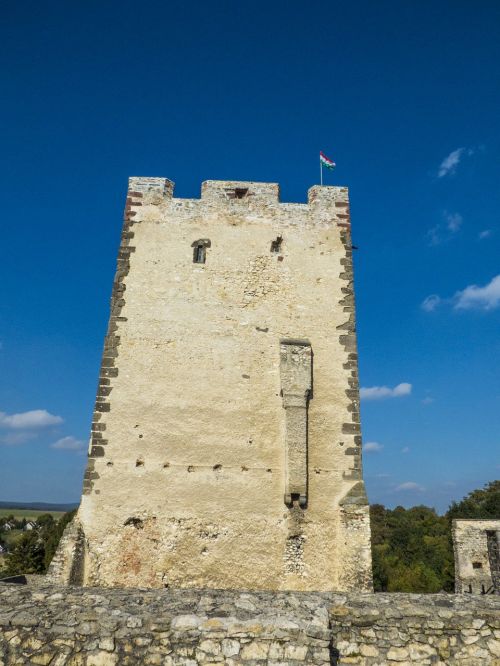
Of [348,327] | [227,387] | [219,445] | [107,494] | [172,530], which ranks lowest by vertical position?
[172,530]

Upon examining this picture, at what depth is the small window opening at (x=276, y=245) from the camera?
11188 mm

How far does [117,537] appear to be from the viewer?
8.95m

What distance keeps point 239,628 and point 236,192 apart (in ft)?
30.5

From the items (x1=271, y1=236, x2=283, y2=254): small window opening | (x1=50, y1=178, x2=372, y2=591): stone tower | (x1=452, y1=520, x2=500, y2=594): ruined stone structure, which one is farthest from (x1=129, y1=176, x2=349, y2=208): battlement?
(x1=452, y1=520, x2=500, y2=594): ruined stone structure

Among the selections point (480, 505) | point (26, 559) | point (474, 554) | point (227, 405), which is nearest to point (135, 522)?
point (227, 405)

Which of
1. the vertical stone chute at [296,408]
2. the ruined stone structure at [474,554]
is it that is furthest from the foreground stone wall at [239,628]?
the ruined stone structure at [474,554]

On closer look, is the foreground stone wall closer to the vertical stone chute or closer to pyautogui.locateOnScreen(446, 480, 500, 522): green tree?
the vertical stone chute

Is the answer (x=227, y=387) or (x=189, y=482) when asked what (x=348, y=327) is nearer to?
(x=227, y=387)

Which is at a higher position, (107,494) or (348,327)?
(348,327)

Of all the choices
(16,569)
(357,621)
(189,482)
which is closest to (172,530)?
(189,482)

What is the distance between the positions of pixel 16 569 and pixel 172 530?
2471cm

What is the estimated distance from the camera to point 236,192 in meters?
11.6

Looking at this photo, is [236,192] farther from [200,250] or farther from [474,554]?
[474,554]

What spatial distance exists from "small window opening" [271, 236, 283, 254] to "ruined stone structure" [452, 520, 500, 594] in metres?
15.8
